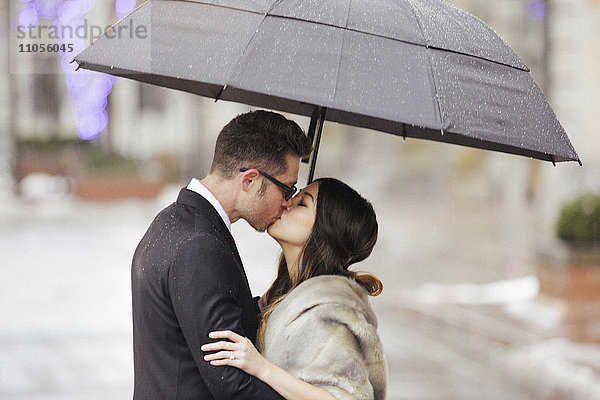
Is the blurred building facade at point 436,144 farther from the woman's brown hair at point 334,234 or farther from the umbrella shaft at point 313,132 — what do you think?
the woman's brown hair at point 334,234

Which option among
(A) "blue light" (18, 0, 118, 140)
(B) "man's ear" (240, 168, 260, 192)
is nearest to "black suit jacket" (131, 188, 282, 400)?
(B) "man's ear" (240, 168, 260, 192)

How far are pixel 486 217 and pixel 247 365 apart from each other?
19670 millimetres

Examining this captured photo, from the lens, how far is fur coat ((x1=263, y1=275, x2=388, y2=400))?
2.75 meters

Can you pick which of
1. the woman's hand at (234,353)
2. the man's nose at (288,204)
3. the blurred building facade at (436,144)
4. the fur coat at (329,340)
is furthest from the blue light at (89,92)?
the woman's hand at (234,353)

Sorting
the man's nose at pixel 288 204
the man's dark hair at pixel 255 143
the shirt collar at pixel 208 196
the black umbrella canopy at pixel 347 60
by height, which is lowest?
the man's nose at pixel 288 204

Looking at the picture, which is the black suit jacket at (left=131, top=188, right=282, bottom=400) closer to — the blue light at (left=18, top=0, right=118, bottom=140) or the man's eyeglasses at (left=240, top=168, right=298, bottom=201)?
the man's eyeglasses at (left=240, top=168, right=298, bottom=201)

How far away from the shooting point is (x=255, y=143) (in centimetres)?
276

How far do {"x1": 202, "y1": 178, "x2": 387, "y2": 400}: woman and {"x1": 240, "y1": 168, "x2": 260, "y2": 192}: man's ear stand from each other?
1.05ft

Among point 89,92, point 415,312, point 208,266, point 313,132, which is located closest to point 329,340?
point 208,266

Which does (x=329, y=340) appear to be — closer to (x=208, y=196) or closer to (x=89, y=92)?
(x=208, y=196)

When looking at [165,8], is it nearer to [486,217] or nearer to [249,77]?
[249,77]

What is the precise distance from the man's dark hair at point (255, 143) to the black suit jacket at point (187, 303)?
0.54ft

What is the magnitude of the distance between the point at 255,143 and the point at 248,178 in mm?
121

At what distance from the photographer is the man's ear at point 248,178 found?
9.09 feet
